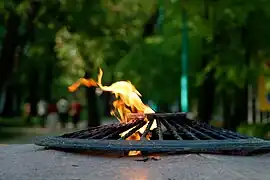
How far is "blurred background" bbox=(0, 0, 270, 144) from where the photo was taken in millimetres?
15266

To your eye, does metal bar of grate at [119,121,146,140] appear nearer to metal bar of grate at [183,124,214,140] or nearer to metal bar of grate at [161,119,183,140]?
metal bar of grate at [161,119,183,140]

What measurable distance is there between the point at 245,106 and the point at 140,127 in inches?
551

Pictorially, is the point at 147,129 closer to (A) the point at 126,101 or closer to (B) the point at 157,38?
(A) the point at 126,101

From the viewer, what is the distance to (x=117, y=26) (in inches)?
773

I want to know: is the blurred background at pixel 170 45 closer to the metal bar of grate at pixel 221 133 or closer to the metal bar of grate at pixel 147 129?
the metal bar of grate at pixel 221 133

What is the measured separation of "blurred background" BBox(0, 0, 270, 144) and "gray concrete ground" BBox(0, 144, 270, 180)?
9.55 metres

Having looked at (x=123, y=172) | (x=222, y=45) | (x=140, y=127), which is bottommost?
(x=123, y=172)

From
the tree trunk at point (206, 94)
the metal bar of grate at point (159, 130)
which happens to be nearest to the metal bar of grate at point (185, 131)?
the metal bar of grate at point (159, 130)

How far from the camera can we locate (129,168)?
4375 millimetres

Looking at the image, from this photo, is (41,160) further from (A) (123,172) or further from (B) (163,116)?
(B) (163,116)

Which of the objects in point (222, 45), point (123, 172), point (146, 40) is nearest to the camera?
point (123, 172)

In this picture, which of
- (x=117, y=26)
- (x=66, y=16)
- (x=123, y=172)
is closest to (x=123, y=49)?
(x=117, y=26)

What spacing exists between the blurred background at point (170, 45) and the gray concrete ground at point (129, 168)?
31.3 feet

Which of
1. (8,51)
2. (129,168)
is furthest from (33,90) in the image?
(129,168)
